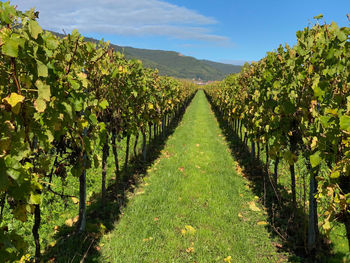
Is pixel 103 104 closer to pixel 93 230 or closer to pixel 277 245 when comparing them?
pixel 93 230

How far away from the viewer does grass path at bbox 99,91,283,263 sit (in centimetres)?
461

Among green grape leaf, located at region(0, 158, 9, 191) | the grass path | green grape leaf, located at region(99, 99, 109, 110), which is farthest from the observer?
the grass path

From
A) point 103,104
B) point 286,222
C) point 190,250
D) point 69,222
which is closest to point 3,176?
point 103,104

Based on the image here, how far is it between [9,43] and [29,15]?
0.87 metres

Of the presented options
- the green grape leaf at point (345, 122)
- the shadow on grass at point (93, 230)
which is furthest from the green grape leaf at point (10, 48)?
the shadow on grass at point (93, 230)

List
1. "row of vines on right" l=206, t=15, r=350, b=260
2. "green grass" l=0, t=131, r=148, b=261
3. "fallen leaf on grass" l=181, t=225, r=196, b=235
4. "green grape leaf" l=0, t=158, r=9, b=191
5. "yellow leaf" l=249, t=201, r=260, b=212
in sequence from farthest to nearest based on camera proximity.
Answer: "yellow leaf" l=249, t=201, r=260, b=212, "fallen leaf on grass" l=181, t=225, r=196, b=235, "green grass" l=0, t=131, r=148, b=261, "row of vines on right" l=206, t=15, r=350, b=260, "green grape leaf" l=0, t=158, r=9, b=191

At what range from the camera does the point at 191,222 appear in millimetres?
5633

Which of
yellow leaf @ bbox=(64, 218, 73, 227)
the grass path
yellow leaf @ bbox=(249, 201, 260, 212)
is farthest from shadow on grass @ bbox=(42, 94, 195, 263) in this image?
yellow leaf @ bbox=(249, 201, 260, 212)

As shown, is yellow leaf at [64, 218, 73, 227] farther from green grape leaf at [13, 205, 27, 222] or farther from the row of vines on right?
the row of vines on right

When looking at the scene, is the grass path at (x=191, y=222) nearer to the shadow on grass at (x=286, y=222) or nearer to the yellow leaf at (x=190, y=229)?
the yellow leaf at (x=190, y=229)

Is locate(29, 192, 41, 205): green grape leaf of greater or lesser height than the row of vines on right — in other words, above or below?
below

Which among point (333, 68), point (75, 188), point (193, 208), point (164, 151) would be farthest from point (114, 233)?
point (164, 151)

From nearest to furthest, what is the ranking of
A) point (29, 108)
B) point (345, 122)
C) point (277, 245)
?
point (345, 122) → point (29, 108) → point (277, 245)

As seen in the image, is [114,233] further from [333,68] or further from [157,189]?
[333,68]
